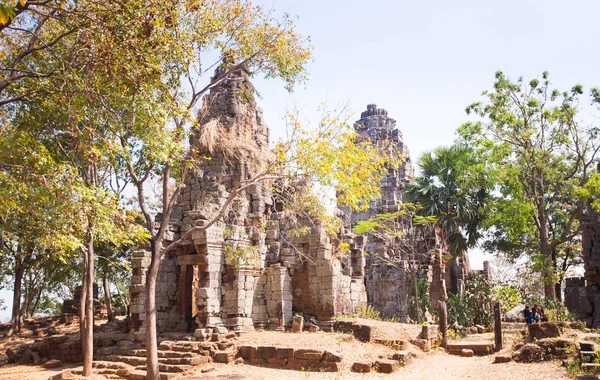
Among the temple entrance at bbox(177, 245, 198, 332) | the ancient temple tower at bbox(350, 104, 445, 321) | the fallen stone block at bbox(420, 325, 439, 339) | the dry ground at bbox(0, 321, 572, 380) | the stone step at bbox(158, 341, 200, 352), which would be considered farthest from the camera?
the ancient temple tower at bbox(350, 104, 445, 321)

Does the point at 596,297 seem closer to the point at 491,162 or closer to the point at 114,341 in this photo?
the point at 491,162

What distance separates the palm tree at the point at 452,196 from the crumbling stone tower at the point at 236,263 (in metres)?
7.82

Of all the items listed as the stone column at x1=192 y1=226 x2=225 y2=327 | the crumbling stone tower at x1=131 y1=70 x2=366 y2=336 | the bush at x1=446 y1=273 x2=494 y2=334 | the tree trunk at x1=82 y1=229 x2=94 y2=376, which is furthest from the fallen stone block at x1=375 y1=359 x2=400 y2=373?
the bush at x1=446 y1=273 x2=494 y2=334

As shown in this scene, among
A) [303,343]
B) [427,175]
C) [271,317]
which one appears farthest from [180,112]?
[427,175]

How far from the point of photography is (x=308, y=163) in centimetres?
1262

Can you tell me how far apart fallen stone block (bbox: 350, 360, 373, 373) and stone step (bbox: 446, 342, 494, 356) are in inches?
175

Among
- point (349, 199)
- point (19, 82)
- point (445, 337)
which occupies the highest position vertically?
point (19, 82)

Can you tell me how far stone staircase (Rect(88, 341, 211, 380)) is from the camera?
551 inches

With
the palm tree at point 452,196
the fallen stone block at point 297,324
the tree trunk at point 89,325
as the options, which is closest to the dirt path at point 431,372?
the tree trunk at point 89,325

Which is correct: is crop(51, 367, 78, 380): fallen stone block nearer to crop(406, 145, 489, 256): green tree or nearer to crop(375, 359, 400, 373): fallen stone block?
crop(375, 359, 400, 373): fallen stone block

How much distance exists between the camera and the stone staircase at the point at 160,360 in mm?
13984

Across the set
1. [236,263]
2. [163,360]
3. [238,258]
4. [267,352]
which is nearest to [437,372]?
[267,352]

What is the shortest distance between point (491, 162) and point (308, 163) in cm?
1508

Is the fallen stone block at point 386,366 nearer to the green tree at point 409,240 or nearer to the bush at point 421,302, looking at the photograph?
the green tree at point 409,240
